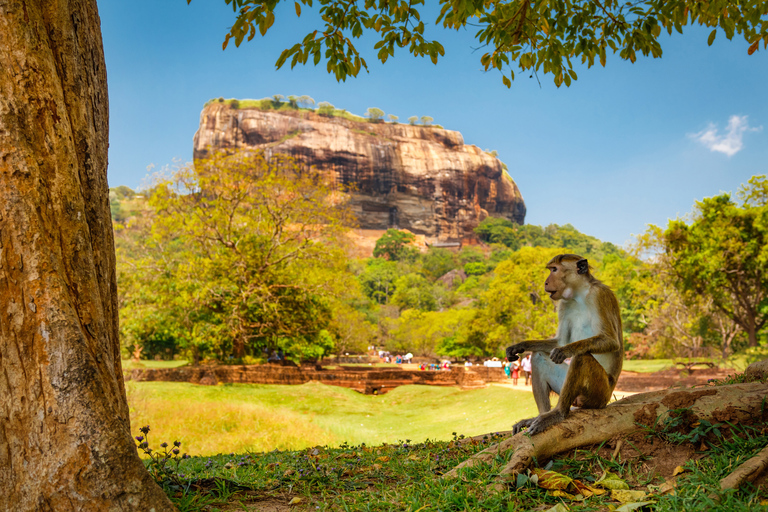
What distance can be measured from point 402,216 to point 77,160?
9699cm

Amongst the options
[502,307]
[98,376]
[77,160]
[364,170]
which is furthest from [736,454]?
[364,170]

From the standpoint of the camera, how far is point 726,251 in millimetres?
19969

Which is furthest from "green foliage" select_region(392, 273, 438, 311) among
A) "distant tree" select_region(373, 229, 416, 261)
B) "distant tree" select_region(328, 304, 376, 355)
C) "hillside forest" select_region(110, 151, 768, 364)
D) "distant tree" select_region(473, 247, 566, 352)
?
"distant tree" select_region(373, 229, 416, 261)

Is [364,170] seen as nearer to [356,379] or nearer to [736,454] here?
[356,379]

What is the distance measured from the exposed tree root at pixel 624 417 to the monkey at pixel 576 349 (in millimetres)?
80

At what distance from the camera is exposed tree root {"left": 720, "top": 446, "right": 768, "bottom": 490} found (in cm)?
232

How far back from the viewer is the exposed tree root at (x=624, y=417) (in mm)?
2953

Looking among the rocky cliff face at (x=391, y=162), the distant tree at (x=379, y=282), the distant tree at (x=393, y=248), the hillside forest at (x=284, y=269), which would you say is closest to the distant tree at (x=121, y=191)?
the rocky cliff face at (x=391, y=162)

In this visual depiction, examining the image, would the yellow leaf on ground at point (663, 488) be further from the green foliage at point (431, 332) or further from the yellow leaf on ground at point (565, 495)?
the green foliage at point (431, 332)

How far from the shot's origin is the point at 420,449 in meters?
4.36

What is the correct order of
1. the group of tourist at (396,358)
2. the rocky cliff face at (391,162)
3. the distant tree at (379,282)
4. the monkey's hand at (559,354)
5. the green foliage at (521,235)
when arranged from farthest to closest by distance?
the green foliage at (521,235), the rocky cliff face at (391,162), the distant tree at (379,282), the group of tourist at (396,358), the monkey's hand at (559,354)

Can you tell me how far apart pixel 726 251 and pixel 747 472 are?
21325 mm

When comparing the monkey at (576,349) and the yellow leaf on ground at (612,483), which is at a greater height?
the monkey at (576,349)

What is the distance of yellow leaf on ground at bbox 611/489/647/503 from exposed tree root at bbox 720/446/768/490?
1.15 feet
